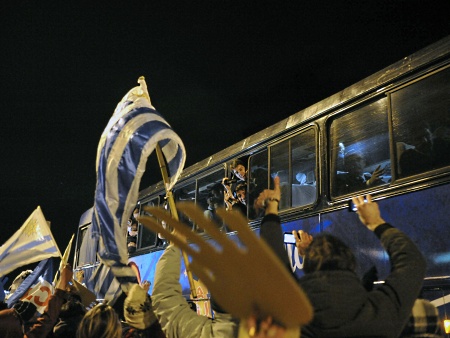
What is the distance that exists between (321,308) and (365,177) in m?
2.79

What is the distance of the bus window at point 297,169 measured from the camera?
4684 mm

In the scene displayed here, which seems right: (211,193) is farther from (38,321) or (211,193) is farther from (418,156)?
(38,321)

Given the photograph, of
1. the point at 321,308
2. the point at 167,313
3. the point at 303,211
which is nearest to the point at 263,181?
the point at 303,211

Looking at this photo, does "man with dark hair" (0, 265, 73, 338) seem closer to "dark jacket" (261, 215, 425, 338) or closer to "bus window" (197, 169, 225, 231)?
"dark jacket" (261, 215, 425, 338)

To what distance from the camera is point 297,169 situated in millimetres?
4836

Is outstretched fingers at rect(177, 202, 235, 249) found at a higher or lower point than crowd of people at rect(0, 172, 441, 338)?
higher

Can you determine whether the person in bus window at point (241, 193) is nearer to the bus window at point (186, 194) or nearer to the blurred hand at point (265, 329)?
the bus window at point (186, 194)

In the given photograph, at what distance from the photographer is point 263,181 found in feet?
17.6

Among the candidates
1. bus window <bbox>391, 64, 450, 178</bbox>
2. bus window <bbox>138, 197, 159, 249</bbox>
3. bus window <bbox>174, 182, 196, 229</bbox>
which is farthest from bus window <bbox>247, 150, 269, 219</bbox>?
bus window <bbox>138, 197, 159, 249</bbox>

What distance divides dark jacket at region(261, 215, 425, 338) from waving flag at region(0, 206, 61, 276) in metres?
4.96

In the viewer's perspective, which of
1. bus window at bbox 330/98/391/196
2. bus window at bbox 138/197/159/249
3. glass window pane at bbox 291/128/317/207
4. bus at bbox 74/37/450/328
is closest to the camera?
bus at bbox 74/37/450/328

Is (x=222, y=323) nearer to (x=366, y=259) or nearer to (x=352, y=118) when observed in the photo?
(x=366, y=259)

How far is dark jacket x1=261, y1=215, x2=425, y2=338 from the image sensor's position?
1.50 meters

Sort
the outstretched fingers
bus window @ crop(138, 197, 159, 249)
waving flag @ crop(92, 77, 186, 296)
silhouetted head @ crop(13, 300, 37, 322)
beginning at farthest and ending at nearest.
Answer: bus window @ crop(138, 197, 159, 249)
silhouetted head @ crop(13, 300, 37, 322)
waving flag @ crop(92, 77, 186, 296)
the outstretched fingers
